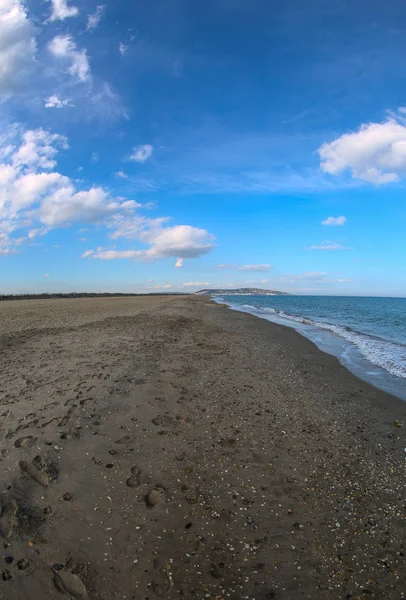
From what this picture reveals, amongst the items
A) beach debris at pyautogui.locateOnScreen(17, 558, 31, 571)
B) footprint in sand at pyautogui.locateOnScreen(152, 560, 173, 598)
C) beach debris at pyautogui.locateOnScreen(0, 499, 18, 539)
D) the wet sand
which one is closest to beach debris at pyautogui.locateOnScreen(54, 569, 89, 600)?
the wet sand

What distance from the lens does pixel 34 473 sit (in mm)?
5098

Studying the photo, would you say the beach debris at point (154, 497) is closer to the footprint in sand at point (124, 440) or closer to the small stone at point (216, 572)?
the small stone at point (216, 572)

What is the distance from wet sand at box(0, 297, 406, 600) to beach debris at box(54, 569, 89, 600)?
1 cm

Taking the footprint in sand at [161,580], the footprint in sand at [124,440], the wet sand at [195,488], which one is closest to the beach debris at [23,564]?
the wet sand at [195,488]

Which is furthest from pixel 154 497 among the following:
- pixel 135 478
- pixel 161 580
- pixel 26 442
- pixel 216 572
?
pixel 26 442

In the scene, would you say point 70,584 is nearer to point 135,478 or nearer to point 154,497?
point 154,497

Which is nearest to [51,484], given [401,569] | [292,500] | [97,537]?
[97,537]

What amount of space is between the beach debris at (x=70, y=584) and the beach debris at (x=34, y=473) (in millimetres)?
1580

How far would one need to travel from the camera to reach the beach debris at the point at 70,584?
11.0 feet

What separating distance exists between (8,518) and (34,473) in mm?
926

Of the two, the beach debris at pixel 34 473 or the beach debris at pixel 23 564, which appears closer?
the beach debris at pixel 23 564

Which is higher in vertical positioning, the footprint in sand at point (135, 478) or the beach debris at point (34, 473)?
the beach debris at point (34, 473)

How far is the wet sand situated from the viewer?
3592mm

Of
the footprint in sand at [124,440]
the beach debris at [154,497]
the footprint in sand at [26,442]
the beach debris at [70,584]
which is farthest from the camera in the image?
the footprint in sand at [124,440]
